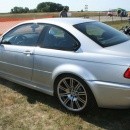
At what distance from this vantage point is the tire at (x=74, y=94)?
189 inches

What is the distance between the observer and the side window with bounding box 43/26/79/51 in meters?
5.01

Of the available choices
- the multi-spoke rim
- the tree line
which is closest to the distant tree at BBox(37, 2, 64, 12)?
the tree line

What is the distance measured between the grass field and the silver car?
24cm

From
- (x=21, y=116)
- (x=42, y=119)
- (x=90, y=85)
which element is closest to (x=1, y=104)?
(x=21, y=116)

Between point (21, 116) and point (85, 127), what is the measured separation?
3.79ft

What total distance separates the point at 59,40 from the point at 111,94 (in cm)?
138

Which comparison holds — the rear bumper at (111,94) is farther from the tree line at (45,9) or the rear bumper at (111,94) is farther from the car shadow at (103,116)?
the tree line at (45,9)

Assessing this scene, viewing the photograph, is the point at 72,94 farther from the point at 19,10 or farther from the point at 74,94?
the point at 19,10

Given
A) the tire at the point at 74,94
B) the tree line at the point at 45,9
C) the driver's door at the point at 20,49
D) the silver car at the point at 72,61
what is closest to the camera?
the silver car at the point at 72,61

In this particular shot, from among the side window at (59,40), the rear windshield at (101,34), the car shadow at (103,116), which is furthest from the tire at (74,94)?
the rear windshield at (101,34)

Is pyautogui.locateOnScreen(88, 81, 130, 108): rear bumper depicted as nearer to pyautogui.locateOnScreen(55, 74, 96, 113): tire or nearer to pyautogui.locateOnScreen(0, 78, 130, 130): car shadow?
pyautogui.locateOnScreen(55, 74, 96, 113): tire

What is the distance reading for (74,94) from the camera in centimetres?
512

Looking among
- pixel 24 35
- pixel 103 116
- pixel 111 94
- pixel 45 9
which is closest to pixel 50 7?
pixel 45 9

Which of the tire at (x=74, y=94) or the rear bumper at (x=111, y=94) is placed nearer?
the rear bumper at (x=111, y=94)
